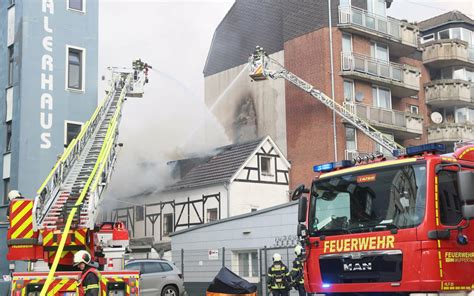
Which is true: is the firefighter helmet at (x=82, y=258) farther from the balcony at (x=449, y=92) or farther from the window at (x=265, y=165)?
the balcony at (x=449, y=92)

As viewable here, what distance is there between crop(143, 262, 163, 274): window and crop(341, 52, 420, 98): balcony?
1717 centimetres

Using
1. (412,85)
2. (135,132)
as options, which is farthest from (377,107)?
(135,132)

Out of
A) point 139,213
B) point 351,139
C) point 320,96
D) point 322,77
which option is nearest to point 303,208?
point 320,96

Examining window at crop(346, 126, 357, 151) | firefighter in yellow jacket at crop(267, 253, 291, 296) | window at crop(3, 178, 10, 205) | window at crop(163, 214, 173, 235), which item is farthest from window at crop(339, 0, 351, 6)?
firefighter in yellow jacket at crop(267, 253, 291, 296)

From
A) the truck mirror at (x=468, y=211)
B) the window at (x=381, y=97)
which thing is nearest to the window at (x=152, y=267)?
the truck mirror at (x=468, y=211)

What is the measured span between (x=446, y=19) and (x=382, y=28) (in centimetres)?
845

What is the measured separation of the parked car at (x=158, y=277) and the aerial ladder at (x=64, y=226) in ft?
10.8

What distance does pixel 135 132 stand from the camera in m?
27.5

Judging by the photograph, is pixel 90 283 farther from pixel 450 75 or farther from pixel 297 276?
pixel 450 75

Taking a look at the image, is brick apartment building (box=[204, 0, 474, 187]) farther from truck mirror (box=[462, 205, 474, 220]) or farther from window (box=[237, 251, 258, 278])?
truck mirror (box=[462, 205, 474, 220])

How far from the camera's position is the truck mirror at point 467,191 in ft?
23.8

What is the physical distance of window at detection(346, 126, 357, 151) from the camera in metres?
30.0

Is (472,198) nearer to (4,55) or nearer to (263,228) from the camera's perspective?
(263,228)

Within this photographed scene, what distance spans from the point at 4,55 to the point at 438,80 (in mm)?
24532
